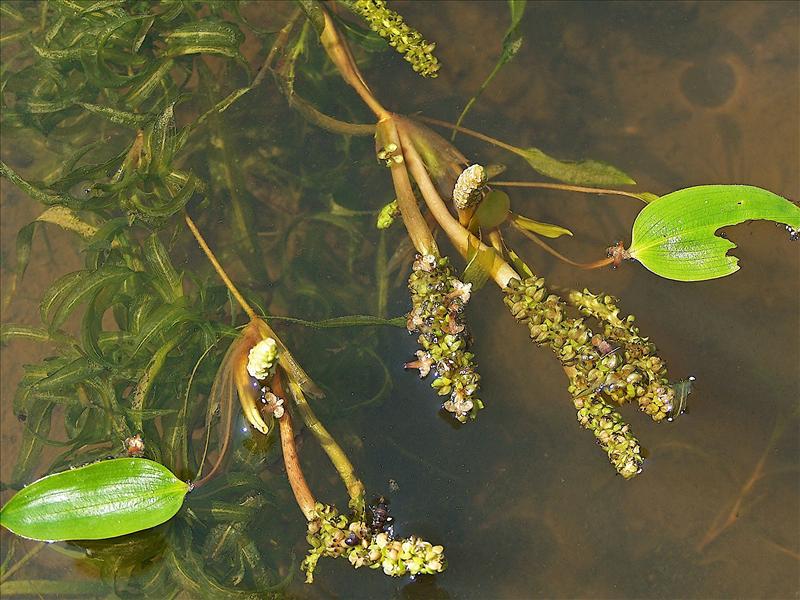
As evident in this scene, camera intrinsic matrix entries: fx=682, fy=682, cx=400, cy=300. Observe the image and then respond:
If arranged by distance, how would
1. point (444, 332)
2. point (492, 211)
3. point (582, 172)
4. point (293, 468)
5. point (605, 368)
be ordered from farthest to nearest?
point (582, 172), point (492, 211), point (293, 468), point (444, 332), point (605, 368)

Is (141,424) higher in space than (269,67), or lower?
lower

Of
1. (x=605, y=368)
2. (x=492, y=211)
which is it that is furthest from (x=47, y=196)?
(x=605, y=368)

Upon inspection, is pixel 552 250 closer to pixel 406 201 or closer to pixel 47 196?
pixel 406 201

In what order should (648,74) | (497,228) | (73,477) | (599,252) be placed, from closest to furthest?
(73,477) → (497,228) → (599,252) → (648,74)

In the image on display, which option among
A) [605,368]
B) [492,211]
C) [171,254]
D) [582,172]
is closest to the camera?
[605,368]

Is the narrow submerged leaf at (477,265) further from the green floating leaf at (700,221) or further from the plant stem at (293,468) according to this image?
the plant stem at (293,468)

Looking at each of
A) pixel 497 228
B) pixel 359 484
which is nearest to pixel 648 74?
pixel 497 228

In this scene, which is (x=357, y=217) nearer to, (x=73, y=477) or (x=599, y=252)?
(x=599, y=252)
